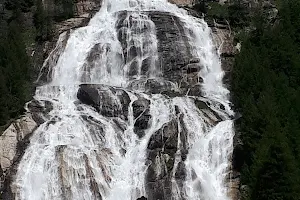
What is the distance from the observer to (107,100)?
5031 cm

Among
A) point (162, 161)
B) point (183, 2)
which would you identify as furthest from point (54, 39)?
point (162, 161)

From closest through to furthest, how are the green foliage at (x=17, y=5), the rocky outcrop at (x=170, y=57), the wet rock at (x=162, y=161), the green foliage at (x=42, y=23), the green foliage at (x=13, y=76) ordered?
the wet rock at (x=162, y=161) < the green foliage at (x=13, y=76) < the rocky outcrop at (x=170, y=57) < the green foliage at (x=42, y=23) < the green foliage at (x=17, y=5)

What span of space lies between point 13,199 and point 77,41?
1129 inches

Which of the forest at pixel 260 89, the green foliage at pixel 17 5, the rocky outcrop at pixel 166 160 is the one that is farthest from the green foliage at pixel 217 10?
the rocky outcrop at pixel 166 160

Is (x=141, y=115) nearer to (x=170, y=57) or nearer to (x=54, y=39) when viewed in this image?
(x=170, y=57)

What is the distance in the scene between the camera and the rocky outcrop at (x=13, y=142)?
4331 cm

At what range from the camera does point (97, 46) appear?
6353 centimetres

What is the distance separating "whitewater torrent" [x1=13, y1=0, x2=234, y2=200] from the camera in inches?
1658

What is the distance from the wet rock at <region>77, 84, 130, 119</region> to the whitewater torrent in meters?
0.19

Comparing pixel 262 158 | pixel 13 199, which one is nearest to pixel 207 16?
pixel 262 158

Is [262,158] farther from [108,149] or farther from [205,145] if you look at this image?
[108,149]

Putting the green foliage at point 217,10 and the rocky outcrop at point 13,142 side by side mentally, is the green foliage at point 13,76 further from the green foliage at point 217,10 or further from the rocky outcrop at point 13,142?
the green foliage at point 217,10

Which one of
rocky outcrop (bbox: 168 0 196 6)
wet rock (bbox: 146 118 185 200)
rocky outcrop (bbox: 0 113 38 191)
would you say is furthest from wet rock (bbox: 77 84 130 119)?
rocky outcrop (bbox: 168 0 196 6)

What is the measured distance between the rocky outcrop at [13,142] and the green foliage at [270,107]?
60.0 ft
